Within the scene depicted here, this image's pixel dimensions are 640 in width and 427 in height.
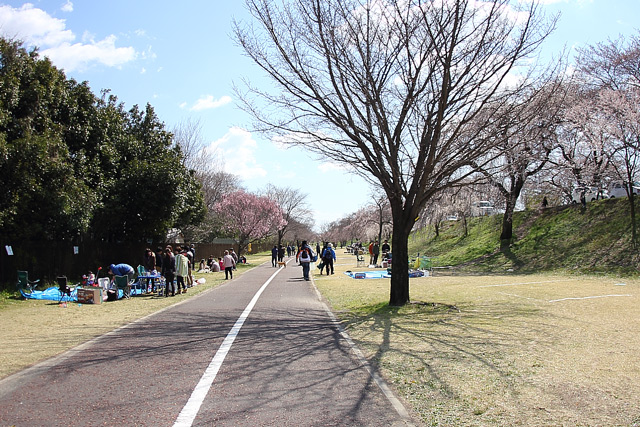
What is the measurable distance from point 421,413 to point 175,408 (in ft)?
7.57

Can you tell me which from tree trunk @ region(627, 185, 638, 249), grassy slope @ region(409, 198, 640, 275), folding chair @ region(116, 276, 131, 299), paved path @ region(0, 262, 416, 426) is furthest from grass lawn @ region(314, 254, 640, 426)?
tree trunk @ region(627, 185, 638, 249)

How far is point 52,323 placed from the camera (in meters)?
10.2

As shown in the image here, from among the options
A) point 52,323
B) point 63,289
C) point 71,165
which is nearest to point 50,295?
point 63,289

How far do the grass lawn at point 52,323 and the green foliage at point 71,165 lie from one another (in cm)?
352

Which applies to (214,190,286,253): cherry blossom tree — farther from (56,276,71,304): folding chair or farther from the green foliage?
(56,276,71,304): folding chair

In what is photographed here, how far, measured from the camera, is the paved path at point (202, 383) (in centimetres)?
443

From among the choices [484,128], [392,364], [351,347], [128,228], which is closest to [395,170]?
[484,128]

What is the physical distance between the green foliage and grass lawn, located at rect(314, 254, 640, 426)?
1040 cm

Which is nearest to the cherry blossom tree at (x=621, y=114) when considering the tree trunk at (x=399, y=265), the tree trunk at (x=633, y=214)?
the tree trunk at (x=633, y=214)

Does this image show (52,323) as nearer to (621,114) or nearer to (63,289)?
(63,289)

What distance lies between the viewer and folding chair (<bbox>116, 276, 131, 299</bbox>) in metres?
15.4

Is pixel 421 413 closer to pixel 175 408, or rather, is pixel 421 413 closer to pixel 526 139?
pixel 175 408

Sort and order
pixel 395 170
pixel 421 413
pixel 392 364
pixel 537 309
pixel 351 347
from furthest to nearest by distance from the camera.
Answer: pixel 395 170, pixel 537 309, pixel 351 347, pixel 392 364, pixel 421 413

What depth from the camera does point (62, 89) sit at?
60.6 feet
